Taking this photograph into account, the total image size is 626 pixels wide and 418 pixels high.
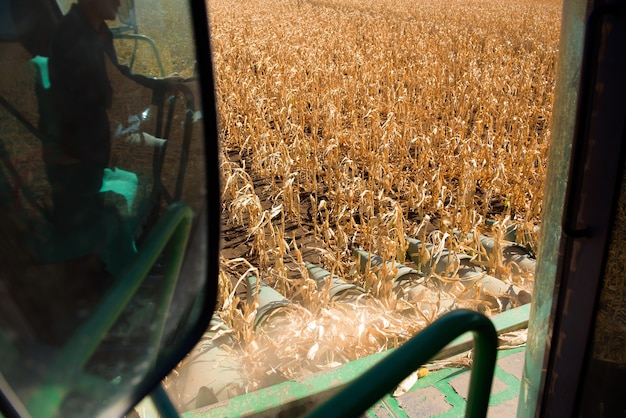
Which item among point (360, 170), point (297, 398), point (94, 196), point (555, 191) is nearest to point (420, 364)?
point (555, 191)

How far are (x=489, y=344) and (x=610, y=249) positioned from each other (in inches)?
10.3

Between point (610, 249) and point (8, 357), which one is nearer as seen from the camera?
point (8, 357)

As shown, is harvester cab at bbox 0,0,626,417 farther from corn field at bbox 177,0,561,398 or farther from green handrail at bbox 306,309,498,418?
corn field at bbox 177,0,561,398

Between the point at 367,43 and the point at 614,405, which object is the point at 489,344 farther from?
the point at 367,43

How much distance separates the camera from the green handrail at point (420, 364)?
844 mm

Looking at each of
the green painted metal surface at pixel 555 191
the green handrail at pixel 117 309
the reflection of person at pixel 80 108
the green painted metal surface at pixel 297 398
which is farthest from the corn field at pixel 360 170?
the reflection of person at pixel 80 108

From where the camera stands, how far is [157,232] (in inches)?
30.4

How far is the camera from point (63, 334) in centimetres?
64

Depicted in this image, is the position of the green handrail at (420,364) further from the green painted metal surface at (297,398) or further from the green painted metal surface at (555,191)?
the green painted metal surface at (297,398)

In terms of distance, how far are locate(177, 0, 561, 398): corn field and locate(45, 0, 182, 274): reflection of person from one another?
1.93 meters

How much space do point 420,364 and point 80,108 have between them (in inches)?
24.0

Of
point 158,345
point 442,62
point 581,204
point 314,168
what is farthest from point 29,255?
point 442,62

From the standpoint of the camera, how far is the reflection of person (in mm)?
598

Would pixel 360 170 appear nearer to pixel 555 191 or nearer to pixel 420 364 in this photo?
pixel 555 191
